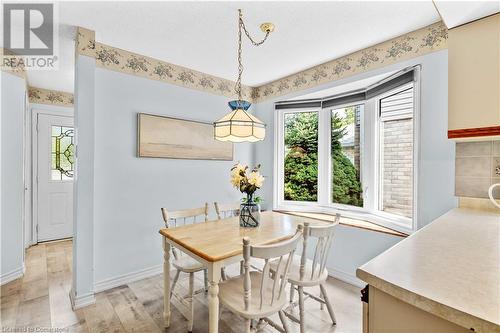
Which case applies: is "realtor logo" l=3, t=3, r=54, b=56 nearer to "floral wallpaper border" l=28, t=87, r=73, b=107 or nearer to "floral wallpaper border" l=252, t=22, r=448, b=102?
"floral wallpaper border" l=28, t=87, r=73, b=107

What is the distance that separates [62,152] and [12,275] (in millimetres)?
2054

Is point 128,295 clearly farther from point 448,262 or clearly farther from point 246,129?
Answer: point 448,262

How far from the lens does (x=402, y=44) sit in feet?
7.49

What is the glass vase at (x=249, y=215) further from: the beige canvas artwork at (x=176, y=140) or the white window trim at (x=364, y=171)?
the white window trim at (x=364, y=171)

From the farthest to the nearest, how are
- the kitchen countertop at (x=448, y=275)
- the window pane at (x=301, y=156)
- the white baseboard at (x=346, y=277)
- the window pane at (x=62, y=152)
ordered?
the window pane at (x=62, y=152), the window pane at (x=301, y=156), the white baseboard at (x=346, y=277), the kitchen countertop at (x=448, y=275)

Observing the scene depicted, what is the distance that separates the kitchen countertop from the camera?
0.61 meters

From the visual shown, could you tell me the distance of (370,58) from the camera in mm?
2525

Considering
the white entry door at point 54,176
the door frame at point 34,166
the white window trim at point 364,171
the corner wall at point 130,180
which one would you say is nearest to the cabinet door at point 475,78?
the white window trim at point 364,171

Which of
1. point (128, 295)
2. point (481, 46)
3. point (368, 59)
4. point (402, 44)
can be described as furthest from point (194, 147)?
point (481, 46)

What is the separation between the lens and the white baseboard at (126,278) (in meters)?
→ 2.41

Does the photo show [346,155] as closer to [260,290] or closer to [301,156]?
[301,156]

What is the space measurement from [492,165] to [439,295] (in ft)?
5.46
